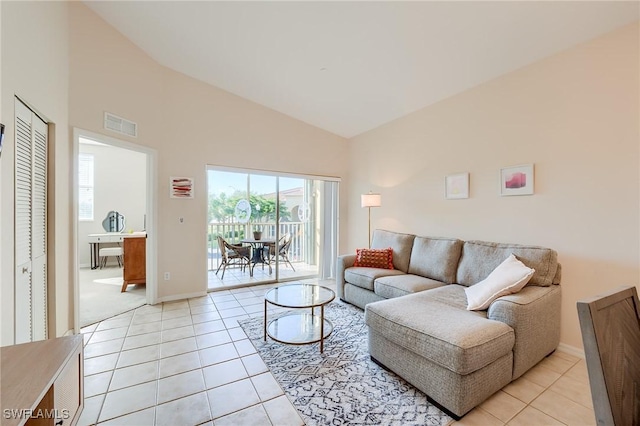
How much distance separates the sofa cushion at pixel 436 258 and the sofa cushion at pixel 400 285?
0.11m

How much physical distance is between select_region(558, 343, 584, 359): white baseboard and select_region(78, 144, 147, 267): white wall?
7.71m

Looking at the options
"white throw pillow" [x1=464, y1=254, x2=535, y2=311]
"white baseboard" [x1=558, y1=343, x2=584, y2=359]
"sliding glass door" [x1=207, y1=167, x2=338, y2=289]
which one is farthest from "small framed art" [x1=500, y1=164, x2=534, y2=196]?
"sliding glass door" [x1=207, y1=167, x2=338, y2=289]

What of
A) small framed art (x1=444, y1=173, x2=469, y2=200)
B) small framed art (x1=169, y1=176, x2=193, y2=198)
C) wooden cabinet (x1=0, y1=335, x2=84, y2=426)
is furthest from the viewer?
small framed art (x1=169, y1=176, x2=193, y2=198)

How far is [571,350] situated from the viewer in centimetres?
247

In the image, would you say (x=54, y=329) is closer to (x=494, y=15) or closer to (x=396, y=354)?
(x=396, y=354)

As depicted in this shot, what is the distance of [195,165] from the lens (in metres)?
3.96

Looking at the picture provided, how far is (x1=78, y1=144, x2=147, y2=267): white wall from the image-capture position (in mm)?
6090

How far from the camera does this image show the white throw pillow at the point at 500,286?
2.20 m

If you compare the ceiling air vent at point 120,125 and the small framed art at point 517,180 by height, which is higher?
the ceiling air vent at point 120,125

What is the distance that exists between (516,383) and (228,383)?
2.16m

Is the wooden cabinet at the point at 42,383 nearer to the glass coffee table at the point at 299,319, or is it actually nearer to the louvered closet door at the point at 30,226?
the louvered closet door at the point at 30,226

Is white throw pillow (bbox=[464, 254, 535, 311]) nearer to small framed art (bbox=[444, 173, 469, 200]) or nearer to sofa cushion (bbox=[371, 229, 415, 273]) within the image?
small framed art (bbox=[444, 173, 469, 200])

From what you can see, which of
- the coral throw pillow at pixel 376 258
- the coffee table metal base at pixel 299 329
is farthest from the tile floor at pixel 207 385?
the coral throw pillow at pixel 376 258

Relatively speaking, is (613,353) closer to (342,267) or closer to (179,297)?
(342,267)
